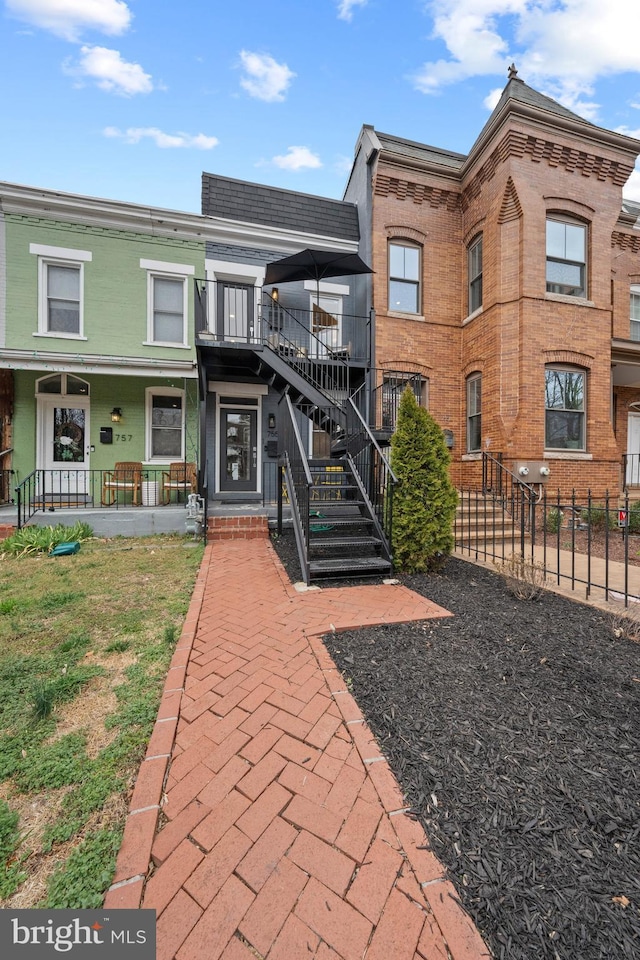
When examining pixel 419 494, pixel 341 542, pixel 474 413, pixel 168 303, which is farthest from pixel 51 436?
pixel 474 413

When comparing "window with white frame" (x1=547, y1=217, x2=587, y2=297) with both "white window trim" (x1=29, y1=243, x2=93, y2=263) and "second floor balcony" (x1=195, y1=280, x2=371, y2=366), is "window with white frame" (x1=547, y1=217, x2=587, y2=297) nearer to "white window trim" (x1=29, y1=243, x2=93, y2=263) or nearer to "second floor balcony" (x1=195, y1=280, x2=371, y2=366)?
"second floor balcony" (x1=195, y1=280, x2=371, y2=366)

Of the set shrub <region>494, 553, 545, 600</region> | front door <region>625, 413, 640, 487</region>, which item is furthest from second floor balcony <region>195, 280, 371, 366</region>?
front door <region>625, 413, 640, 487</region>

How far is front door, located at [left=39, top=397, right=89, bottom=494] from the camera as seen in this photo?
957cm

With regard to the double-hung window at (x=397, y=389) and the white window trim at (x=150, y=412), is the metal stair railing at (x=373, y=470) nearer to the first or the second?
the double-hung window at (x=397, y=389)

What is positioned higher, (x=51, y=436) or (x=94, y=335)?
(x=94, y=335)

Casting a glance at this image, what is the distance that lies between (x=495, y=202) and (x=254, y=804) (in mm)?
11088

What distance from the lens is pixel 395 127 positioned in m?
10.6

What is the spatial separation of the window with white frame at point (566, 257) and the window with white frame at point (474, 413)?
2438 mm

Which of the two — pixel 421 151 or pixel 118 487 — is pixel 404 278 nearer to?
pixel 421 151

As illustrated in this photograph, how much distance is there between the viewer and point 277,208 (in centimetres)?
1037

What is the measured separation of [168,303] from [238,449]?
409 centimetres

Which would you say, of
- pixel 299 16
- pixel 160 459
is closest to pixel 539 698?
pixel 160 459

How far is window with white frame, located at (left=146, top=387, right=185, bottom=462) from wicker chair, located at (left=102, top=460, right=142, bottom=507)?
1.90 feet

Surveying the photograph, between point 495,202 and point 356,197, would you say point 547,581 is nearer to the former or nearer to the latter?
point 495,202
